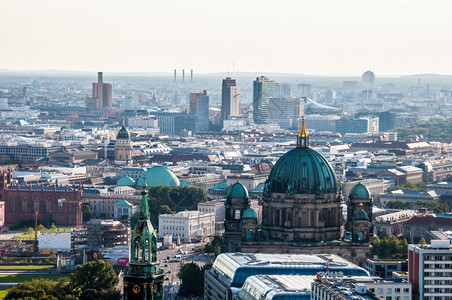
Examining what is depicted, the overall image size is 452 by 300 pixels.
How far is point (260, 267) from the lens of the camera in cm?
8456

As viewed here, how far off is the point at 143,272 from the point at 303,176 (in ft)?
176

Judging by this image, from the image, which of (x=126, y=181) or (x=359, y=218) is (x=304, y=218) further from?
(x=126, y=181)

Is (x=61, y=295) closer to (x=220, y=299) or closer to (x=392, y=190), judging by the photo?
(x=220, y=299)

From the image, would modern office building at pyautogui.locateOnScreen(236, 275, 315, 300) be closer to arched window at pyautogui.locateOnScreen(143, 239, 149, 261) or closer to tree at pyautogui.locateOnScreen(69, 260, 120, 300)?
tree at pyautogui.locateOnScreen(69, 260, 120, 300)

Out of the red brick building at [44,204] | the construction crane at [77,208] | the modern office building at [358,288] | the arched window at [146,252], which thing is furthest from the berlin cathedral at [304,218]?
the arched window at [146,252]

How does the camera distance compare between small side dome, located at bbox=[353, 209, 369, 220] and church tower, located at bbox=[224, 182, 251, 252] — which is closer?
small side dome, located at bbox=[353, 209, 369, 220]

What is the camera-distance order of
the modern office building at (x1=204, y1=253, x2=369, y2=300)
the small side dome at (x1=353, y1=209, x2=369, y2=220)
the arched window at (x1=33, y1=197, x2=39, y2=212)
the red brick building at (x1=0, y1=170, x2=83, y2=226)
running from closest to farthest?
1. the modern office building at (x1=204, y1=253, x2=369, y2=300)
2. the small side dome at (x1=353, y1=209, x2=369, y2=220)
3. the red brick building at (x1=0, y1=170, x2=83, y2=226)
4. the arched window at (x1=33, y1=197, x2=39, y2=212)

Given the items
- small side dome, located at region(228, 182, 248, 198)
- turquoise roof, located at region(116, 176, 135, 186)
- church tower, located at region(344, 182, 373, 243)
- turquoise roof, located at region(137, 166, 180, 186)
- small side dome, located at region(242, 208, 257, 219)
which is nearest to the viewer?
church tower, located at region(344, 182, 373, 243)

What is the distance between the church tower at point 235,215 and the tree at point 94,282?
9357 millimetres

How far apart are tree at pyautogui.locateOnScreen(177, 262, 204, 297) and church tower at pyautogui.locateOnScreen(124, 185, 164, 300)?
54243mm

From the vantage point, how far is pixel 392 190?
165 m

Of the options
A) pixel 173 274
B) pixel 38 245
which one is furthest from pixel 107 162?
pixel 173 274

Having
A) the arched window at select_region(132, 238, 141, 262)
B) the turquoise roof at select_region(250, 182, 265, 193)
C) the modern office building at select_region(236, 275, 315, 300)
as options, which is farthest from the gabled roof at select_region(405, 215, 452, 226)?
the arched window at select_region(132, 238, 141, 262)

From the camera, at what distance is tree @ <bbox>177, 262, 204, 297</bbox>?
97.1m
